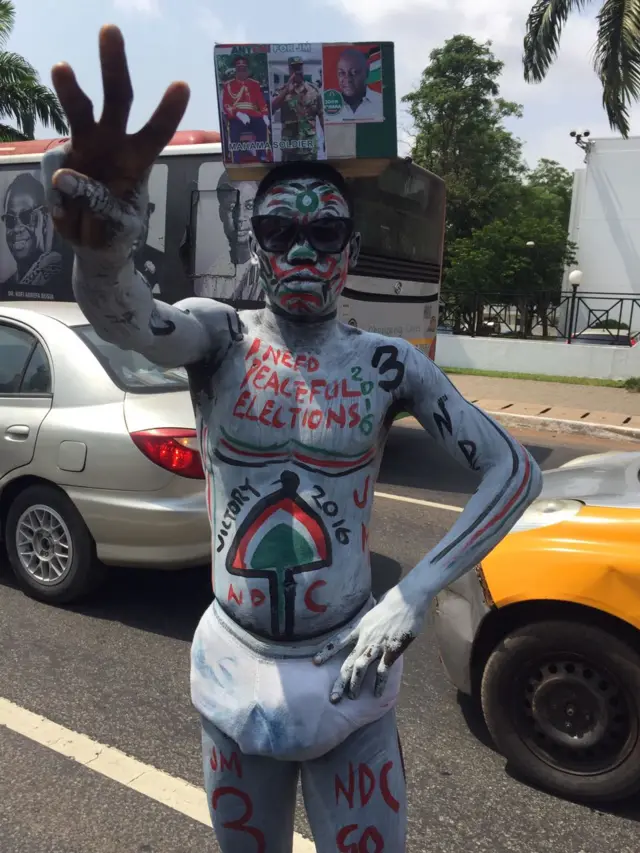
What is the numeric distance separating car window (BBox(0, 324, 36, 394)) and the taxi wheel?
125 inches

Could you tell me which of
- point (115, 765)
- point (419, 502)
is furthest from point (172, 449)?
point (419, 502)

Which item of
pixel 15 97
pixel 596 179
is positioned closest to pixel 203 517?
pixel 15 97

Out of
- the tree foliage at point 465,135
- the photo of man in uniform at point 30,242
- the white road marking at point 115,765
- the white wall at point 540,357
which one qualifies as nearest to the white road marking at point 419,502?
the white road marking at point 115,765

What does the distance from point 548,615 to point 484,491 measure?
152 cm

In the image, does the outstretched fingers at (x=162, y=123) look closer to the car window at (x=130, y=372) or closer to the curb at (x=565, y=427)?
the car window at (x=130, y=372)

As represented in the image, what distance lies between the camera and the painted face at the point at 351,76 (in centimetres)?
153

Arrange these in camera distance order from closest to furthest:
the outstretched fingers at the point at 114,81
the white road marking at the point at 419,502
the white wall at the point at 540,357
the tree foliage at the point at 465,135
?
the outstretched fingers at the point at 114,81, the white road marking at the point at 419,502, the white wall at the point at 540,357, the tree foliage at the point at 465,135

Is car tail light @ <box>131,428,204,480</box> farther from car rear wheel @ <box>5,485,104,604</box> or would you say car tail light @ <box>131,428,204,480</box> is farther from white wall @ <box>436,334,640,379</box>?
white wall @ <box>436,334,640,379</box>

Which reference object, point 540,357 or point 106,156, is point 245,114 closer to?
point 106,156

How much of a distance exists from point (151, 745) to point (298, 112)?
2504mm

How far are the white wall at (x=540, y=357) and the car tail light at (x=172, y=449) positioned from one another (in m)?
13.3

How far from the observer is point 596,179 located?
2589 centimetres

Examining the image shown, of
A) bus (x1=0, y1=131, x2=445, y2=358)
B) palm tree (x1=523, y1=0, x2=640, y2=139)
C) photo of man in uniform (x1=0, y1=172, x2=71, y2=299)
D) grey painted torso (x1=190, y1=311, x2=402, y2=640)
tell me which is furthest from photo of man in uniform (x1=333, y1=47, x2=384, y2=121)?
palm tree (x1=523, y1=0, x2=640, y2=139)

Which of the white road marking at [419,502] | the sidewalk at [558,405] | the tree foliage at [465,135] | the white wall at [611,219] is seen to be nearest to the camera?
the white road marking at [419,502]
